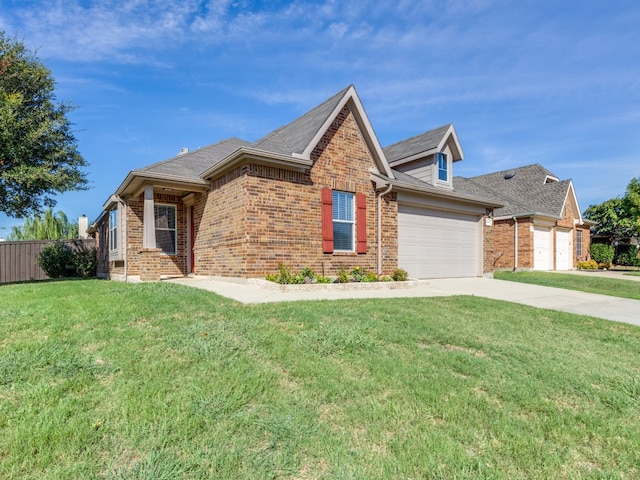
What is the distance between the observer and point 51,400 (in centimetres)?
276

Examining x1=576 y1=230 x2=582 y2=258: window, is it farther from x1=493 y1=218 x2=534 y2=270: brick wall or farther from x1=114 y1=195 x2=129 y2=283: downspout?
x1=114 y1=195 x2=129 y2=283: downspout

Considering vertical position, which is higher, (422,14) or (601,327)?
(422,14)

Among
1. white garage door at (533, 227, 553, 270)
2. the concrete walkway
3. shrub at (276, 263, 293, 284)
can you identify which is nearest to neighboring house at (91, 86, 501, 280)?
shrub at (276, 263, 293, 284)

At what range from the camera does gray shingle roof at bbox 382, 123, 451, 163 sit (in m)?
14.2

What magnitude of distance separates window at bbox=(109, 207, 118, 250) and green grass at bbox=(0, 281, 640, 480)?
28.1 ft

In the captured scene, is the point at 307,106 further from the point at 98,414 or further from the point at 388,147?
the point at 98,414

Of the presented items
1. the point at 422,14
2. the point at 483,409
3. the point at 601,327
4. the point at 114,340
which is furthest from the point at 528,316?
the point at 422,14

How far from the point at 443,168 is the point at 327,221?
22.1ft

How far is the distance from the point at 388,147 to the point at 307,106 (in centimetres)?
529

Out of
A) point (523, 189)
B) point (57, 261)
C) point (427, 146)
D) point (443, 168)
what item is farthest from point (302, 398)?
point (523, 189)

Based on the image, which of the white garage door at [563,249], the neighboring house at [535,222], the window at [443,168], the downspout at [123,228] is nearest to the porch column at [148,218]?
the downspout at [123,228]

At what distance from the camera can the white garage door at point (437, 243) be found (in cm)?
1245

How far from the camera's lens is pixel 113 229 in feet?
44.3

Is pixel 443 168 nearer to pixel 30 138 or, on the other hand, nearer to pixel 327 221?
pixel 327 221
